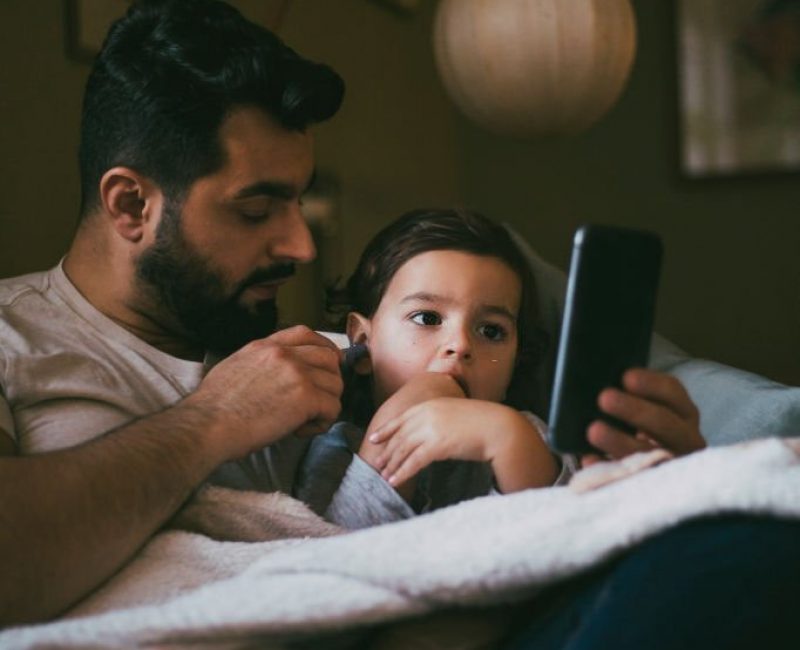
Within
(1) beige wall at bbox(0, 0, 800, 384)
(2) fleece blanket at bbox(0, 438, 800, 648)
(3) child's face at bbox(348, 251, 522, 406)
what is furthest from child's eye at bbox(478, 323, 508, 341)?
(1) beige wall at bbox(0, 0, 800, 384)

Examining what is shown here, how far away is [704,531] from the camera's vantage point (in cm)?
65

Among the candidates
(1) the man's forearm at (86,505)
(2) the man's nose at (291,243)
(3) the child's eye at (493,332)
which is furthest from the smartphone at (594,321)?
(2) the man's nose at (291,243)

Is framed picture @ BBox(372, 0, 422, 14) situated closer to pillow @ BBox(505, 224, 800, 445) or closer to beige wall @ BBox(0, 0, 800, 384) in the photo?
beige wall @ BBox(0, 0, 800, 384)

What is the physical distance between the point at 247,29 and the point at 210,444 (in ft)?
2.37

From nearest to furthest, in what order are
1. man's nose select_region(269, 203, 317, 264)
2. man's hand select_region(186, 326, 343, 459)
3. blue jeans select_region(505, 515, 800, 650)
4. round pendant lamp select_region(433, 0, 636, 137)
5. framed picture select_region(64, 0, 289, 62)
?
1. blue jeans select_region(505, 515, 800, 650)
2. man's hand select_region(186, 326, 343, 459)
3. man's nose select_region(269, 203, 317, 264)
4. framed picture select_region(64, 0, 289, 62)
5. round pendant lamp select_region(433, 0, 636, 137)

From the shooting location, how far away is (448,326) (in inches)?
50.6

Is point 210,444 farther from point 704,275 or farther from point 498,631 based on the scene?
point 704,275

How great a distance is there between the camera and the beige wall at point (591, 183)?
2760 millimetres

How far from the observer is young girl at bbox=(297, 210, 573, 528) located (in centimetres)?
108

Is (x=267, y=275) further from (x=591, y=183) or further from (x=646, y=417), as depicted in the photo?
(x=591, y=183)

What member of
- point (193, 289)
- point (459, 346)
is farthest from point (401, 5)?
point (459, 346)

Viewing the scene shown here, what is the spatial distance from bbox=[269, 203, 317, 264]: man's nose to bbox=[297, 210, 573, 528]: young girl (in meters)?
0.13

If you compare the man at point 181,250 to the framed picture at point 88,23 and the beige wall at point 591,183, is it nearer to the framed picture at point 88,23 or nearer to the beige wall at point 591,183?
the framed picture at point 88,23

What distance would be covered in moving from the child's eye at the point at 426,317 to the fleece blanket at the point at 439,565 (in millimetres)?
570
